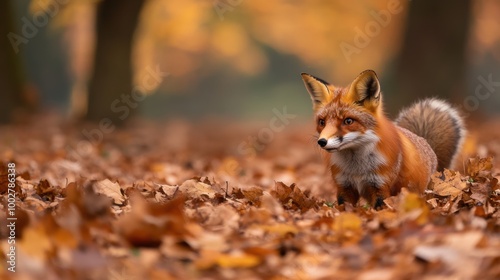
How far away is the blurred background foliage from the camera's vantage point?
43.0ft

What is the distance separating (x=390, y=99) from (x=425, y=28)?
1.51 m

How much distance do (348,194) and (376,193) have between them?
0.26m

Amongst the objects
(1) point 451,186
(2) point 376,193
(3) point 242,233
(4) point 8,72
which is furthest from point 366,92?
(4) point 8,72

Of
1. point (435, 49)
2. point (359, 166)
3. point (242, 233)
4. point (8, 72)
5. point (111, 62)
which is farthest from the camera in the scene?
point (111, 62)

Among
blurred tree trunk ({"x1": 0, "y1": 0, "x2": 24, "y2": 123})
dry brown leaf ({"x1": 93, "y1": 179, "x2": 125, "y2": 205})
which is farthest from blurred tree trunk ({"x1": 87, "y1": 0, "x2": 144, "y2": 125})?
dry brown leaf ({"x1": 93, "y1": 179, "x2": 125, "y2": 205})

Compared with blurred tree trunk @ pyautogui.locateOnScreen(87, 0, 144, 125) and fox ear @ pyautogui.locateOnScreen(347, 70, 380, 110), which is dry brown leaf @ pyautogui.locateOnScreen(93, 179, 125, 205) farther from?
blurred tree trunk @ pyautogui.locateOnScreen(87, 0, 144, 125)

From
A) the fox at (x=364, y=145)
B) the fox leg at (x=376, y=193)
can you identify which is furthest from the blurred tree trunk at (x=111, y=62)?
the fox leg at (x=376, y=193)

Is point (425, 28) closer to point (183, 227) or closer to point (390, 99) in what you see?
point (390, 99)

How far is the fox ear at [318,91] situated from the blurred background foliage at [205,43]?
261 inches

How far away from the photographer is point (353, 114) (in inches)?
208

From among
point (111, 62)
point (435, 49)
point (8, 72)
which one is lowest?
point (435, 49)

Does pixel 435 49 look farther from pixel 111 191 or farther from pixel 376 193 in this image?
pixel 111 191

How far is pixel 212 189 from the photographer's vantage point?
5523 mm

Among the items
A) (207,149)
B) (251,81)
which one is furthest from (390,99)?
(251,81)
